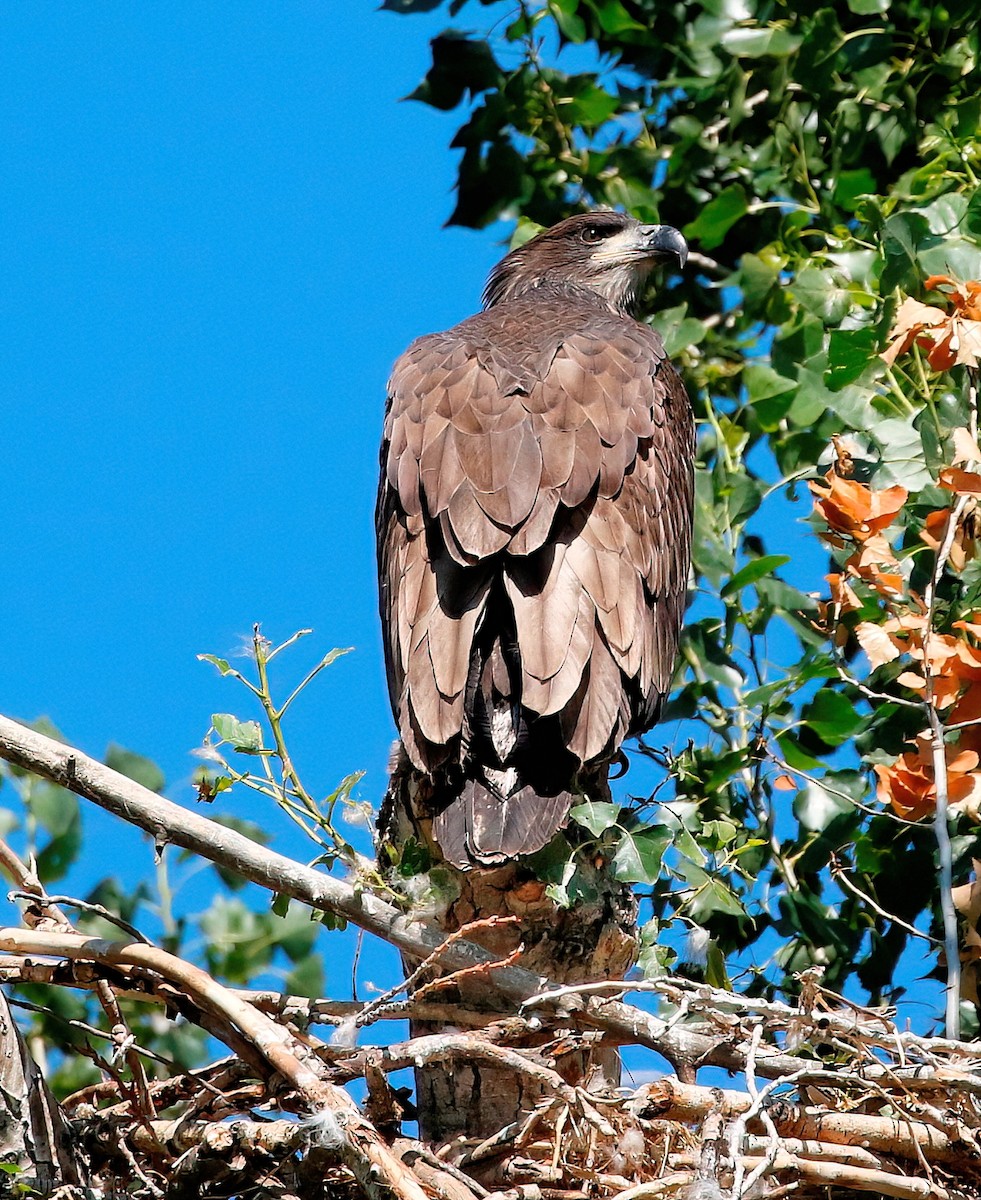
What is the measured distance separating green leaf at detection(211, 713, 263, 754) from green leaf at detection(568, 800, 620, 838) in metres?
0.67

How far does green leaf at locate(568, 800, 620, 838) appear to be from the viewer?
3.44 metres

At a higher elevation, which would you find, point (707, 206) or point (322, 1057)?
point (707, 206)

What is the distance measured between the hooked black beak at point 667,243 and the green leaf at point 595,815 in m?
2.76

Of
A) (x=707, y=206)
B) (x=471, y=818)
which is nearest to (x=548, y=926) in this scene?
(x=471, y=818)

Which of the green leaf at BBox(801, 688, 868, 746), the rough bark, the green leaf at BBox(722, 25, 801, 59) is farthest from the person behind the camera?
the green leaf at BBox(722, 25, 801, 59)

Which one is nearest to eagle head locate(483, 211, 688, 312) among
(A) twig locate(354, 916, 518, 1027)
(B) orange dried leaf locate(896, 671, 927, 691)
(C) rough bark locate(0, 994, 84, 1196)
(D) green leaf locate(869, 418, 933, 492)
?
(D) green leaf locate(869, 418, 933, 492)

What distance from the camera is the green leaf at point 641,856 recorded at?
3465mm

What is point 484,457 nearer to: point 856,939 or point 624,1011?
point 624,1011

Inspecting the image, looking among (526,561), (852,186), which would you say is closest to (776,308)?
(852,186)

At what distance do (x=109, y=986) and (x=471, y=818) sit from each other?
81cm

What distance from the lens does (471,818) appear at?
11.3 ft

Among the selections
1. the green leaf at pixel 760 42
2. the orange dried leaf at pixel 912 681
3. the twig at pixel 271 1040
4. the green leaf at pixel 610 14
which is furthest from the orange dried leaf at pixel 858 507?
the green leaf at pixel 610 14

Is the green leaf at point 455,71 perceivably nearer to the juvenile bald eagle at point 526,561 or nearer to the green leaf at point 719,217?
the green leaf at point 719,217

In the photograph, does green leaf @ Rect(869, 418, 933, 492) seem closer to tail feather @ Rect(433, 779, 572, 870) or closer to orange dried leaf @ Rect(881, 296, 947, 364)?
→ orange dried leaf @ Rect(881, 296, 947, 364)
